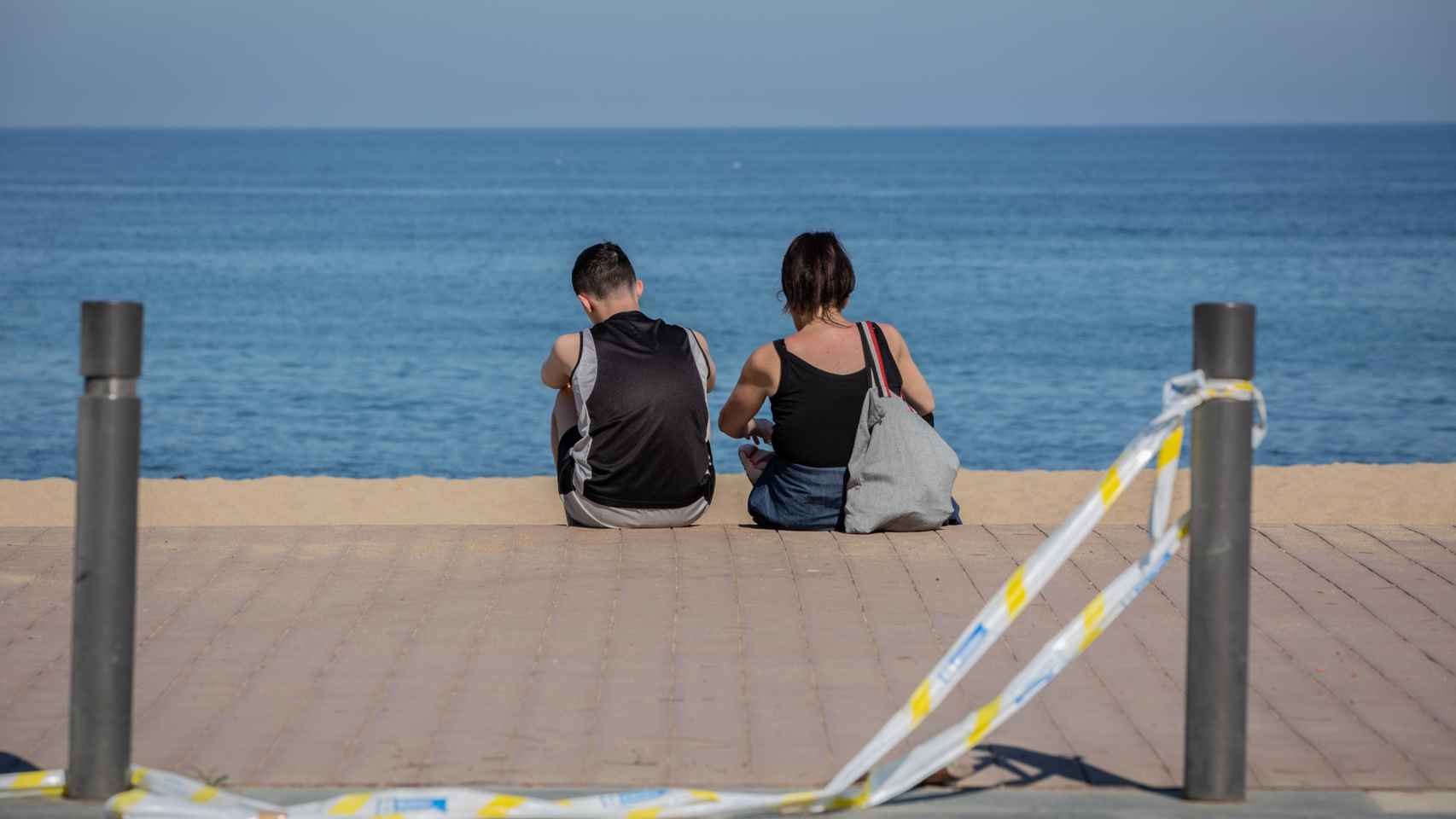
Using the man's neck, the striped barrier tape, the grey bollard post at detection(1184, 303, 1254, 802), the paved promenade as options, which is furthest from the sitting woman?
the grey bollard post at detection(1184, 303, 1254, 802)

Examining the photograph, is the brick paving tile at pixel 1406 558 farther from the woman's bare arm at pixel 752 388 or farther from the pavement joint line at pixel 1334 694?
the woman's bare arm at pixel 752 388

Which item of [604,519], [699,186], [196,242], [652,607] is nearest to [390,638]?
[652,607]

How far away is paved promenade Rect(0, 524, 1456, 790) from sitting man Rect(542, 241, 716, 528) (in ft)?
0.46

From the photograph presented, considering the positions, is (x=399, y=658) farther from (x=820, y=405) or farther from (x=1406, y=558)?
(x=1406, y=558)

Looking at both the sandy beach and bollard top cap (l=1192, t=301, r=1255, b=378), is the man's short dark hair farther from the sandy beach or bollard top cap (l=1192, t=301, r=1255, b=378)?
bollard top cap (l=1192, t=301, r=1255, b=378)

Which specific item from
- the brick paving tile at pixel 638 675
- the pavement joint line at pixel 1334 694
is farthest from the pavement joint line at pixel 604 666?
the pavement joint line at pixel 1334 694

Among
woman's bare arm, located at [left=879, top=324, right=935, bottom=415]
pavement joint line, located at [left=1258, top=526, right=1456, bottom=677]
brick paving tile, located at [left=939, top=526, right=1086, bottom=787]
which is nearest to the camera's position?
brick paving tile, located at [left=939, top=526, right=1086, bottom=787]

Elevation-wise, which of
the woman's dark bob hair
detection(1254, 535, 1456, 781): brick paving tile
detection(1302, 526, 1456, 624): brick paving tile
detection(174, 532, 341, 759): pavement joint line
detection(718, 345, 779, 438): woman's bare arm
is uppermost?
the woman's dark bob hair

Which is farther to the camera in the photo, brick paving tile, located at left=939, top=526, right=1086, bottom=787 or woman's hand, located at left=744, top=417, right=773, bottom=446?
woman's hand, located at left=744, top=417, right=773, bottom=446

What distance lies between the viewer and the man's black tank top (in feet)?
21.6

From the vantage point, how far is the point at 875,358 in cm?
656

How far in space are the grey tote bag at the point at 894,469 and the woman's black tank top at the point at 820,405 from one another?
6 centimetres

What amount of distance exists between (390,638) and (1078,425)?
758 inches

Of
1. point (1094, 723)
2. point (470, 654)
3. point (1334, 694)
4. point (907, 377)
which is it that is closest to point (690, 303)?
point (907, 377)
